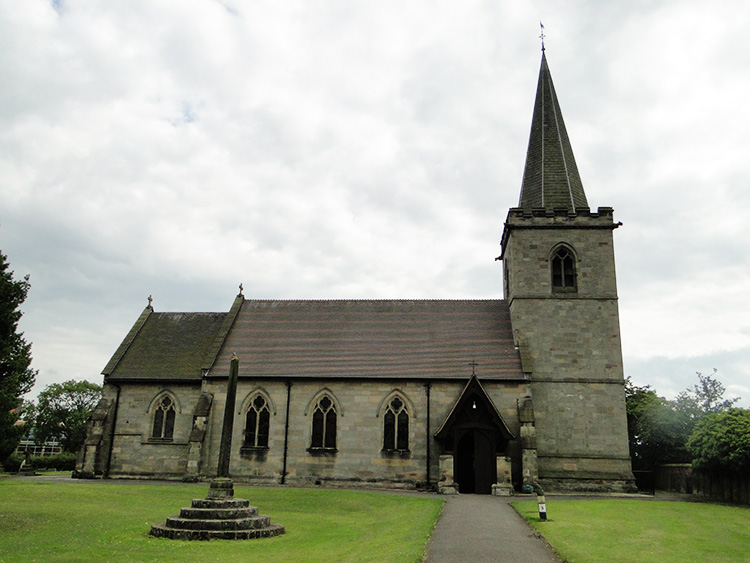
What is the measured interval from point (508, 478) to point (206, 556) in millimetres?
17349

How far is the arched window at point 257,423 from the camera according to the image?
31.1 m

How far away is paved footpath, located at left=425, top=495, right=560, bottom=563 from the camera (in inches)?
477

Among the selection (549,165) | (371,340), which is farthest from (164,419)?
(549,165)

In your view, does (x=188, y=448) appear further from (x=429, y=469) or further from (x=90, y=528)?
(x=90, y=528)

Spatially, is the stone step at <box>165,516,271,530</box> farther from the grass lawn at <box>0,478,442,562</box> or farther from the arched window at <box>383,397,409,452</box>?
the arched window at <box>383,397,409,452</box>

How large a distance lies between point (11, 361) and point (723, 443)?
91.1 ft

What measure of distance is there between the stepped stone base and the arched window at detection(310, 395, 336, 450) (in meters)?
13.6

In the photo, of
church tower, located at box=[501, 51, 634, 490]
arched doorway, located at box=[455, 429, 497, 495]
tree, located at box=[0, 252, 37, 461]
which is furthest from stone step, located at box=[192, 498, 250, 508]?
church tower, located at box=[501, 51, 634, 490]

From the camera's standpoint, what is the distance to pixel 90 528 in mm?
16203

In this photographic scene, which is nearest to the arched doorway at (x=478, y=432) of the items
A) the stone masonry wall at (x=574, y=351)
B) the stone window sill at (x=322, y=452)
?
the stone masonry wall at (x=574, y=351)

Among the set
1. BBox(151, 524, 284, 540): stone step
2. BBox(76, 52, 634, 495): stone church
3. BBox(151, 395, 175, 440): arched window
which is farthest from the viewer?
BBox(151, 395, 175, 440): arched window

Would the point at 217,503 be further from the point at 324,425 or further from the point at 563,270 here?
the point at 563,270

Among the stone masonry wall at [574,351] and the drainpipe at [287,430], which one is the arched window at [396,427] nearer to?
the drainpipe at [287,430]

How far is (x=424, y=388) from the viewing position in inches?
1203
